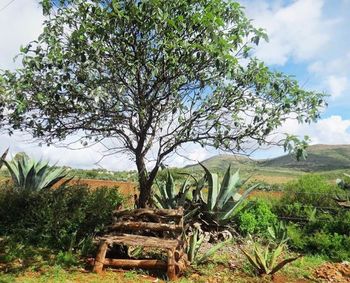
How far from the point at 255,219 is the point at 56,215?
4.40 meters

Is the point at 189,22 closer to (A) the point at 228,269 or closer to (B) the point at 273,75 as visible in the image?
(B) the point at 273,75

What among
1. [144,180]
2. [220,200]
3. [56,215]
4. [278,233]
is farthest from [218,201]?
[56,215]

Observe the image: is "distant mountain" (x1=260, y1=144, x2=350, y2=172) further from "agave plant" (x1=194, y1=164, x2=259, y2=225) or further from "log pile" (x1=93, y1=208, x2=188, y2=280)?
"log pile" (x1=93, y1=208, x2=188, y2=280)

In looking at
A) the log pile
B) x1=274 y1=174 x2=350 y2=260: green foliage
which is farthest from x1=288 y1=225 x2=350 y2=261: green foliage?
the log pile

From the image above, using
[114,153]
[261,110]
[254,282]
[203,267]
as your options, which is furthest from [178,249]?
[261,110]

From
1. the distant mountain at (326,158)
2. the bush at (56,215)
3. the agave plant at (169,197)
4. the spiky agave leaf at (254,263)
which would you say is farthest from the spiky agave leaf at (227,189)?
the distant mountain at (326,158)

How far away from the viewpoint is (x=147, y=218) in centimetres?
759

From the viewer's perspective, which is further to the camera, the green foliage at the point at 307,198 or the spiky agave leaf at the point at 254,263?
the green foliage at the point at 307,198

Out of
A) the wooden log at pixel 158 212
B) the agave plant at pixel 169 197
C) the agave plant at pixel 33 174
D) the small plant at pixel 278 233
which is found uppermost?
the agave plant at pixel 33 174

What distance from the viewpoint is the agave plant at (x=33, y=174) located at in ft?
34.9

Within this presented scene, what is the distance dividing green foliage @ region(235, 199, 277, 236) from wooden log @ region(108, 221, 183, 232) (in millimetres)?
2826

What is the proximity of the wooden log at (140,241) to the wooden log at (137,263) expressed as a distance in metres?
0.24

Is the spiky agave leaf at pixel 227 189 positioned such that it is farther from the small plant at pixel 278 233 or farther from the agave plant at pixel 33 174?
the agave plant at pixel 33 174

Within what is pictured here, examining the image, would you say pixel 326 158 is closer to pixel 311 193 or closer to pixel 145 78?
pixel 311 193
